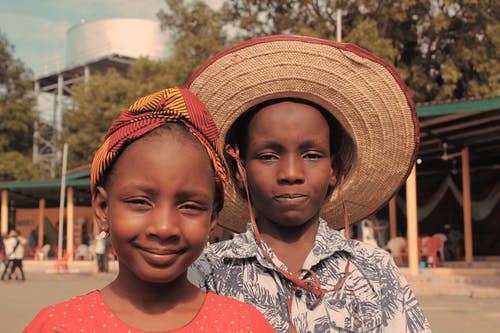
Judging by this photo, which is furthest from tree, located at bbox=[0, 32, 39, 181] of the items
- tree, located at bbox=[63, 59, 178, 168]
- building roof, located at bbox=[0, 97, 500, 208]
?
building roof, located at bbox=[0, 97, 500, 208]

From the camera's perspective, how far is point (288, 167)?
1.99 meters

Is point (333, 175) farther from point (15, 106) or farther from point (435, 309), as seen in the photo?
point (15, 106)

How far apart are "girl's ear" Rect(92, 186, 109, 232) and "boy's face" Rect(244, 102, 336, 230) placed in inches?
25.7

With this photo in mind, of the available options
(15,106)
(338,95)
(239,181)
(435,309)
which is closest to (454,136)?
(435,309)

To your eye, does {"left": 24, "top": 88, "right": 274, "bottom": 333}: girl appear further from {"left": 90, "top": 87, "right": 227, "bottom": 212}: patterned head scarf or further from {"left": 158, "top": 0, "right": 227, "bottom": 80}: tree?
{"left": 158, "top": 0, "right": 227, "bottom": 80}: tree

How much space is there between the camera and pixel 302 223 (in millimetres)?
2064

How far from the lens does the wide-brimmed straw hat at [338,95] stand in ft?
7.23

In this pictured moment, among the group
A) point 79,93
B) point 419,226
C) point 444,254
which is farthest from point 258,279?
point 79,93

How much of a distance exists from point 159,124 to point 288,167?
640mm

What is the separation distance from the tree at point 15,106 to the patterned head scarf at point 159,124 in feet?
130

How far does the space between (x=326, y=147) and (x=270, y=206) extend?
0.91ft

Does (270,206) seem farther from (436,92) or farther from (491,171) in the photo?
(436,92)

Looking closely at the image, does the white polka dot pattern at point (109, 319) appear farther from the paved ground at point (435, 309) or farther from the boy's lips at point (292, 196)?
the paved ground at point (435, 309)

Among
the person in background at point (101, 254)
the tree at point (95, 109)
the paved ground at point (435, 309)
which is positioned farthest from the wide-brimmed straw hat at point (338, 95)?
the tree at point (95, 109)
